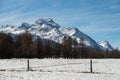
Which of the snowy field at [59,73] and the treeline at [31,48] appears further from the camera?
the treeline at [31,48]

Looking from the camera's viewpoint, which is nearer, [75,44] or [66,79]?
[66,79]

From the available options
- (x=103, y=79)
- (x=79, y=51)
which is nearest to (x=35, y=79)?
(x=103, y=79)

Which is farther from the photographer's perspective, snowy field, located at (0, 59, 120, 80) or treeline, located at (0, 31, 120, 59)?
treeline, located at (0, 31, 120, 59)

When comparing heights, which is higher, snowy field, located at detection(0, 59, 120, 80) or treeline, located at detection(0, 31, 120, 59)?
treeline, located at detection(0, 31, 120, 59)

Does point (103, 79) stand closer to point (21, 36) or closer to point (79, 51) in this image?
point (21, 36)

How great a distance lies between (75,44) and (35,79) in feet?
515

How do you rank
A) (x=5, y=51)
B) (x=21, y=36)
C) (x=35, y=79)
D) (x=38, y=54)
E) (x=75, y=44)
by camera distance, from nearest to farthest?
(x=35, y=79)
(x=5, y=51)
(x=38, y=54)
(x=21, y=36)
(x=75, y=44)

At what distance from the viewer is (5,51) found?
416 feet

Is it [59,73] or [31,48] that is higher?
[31,48]

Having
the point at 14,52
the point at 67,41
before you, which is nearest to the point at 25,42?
the point at 14,52

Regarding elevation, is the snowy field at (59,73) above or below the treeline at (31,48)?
below

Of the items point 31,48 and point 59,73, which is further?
point 31,48

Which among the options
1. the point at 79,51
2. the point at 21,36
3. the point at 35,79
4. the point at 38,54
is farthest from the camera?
the point at 79,51

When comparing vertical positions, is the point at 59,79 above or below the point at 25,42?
below
